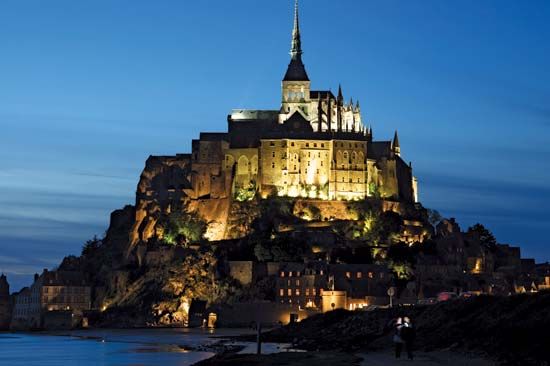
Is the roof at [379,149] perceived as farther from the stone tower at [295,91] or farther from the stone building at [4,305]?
the stone building at [4,305]

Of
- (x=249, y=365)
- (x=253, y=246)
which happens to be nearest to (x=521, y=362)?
(x=249, y=365)

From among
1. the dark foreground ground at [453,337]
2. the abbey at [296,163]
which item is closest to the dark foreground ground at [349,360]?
the dark foreground ground at [453,337]

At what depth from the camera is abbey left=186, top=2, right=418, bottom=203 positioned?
127m

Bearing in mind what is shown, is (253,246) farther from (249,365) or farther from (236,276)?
(249,365)

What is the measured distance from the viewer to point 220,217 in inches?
4953

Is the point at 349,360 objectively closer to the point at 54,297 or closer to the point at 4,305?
the point at 54,297

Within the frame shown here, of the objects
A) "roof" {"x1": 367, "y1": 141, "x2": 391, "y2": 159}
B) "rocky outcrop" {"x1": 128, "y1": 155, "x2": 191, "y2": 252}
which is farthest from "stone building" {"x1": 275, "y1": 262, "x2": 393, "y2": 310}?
"roof" {"x1": 367, "y1": 141, "x2": 391, "y2": 159}

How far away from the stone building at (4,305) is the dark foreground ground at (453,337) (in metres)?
68.5

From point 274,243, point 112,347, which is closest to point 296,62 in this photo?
point 274,243

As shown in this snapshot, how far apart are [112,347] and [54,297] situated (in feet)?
142

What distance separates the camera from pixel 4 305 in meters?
125

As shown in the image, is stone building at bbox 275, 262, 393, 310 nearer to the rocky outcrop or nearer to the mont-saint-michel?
the mont-saint-michel

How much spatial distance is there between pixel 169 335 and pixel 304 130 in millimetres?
45429

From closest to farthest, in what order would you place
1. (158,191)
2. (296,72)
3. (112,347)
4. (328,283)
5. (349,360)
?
(349,360) → (112,347) → (328,283) → (158,191) → (296,72)
